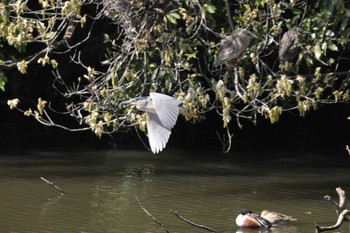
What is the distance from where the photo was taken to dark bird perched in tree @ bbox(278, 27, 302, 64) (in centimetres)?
751

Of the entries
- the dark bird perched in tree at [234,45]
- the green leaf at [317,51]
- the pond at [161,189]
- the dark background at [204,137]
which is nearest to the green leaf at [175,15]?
the dark bird perched in tree at [234,45]

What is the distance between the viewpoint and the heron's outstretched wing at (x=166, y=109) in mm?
6520

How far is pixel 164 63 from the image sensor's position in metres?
8.14

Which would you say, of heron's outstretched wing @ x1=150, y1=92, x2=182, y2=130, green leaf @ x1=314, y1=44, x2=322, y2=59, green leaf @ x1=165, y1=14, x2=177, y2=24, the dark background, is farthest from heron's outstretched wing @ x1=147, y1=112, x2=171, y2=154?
the dark background

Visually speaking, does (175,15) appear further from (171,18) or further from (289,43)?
(289,43)

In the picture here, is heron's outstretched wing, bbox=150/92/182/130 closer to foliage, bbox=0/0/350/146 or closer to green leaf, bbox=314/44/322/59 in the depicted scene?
foliage, bbox=0/0/350/146

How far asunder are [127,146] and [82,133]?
1.07m

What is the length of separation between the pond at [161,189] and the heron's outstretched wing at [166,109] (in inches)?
27.8

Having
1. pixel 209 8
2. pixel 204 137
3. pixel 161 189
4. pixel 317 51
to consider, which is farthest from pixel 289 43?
pixel 204 137

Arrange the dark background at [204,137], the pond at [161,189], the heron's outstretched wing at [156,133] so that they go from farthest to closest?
the dark background at [204,137]
the pond at [161,189]
the heron's outstretched wing at [156,133]

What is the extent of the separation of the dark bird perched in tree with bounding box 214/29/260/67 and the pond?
1.37 m

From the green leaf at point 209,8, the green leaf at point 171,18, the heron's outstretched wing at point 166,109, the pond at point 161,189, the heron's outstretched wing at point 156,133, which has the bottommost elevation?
the pond at point 161,189

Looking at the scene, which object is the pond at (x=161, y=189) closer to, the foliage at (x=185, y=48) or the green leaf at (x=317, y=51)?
the foliage at (x=185, y=48)

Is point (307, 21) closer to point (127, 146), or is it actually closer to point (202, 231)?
point (202, 231)
